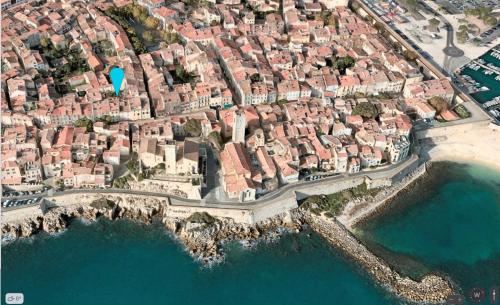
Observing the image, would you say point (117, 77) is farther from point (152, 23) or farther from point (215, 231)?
point (215, 231)

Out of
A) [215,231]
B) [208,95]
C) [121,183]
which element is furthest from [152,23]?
[215,231]

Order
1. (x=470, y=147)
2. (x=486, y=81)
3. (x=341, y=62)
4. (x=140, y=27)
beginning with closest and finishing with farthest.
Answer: (x=470, y=147)
(x=341, y=62)
(x=486, y=81)
(x=140, y=27)

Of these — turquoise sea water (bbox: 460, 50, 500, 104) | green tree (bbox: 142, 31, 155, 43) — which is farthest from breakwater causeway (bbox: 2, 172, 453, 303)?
turquoise sea water (bbox: 460, 50, 500, 104)

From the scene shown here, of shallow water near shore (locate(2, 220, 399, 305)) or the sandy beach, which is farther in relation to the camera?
the sandy beach

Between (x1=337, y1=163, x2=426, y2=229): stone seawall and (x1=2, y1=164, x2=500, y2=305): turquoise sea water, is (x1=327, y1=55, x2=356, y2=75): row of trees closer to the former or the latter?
(x1=337, y1=163, x2=426, y2=229): stone seawall

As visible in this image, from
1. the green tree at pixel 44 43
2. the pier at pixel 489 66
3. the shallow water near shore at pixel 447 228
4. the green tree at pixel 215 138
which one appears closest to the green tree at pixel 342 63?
the shallow water near shore at pixel 447 228

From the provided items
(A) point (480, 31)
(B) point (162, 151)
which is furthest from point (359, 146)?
(A) point (480, 31)
